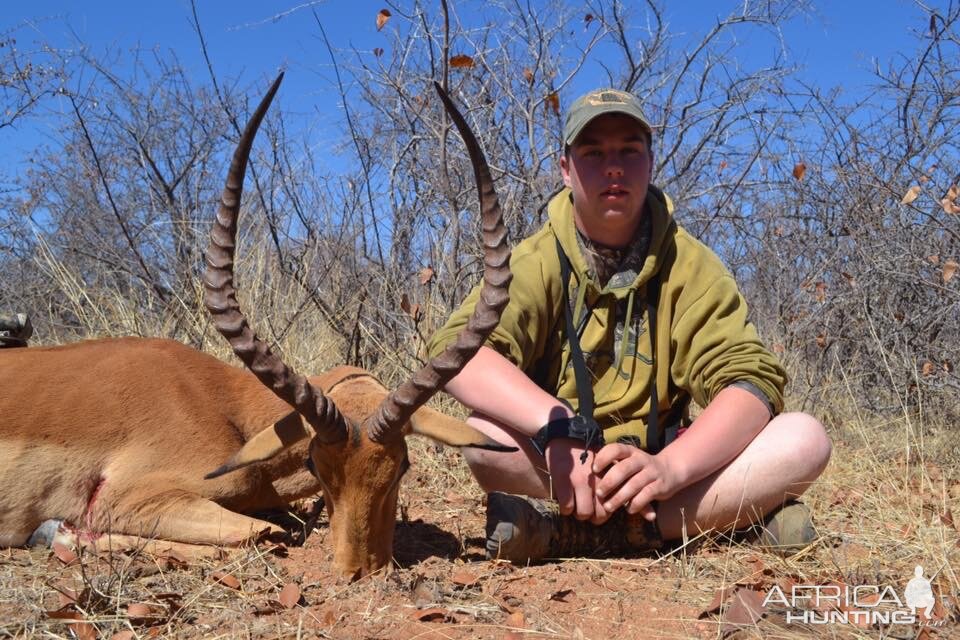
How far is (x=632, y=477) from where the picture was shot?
3.37m

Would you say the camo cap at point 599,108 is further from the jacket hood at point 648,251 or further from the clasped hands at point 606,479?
the clasped hands at point 606,479

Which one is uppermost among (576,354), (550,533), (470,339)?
(576,354)

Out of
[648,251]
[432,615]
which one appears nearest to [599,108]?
[648,251]

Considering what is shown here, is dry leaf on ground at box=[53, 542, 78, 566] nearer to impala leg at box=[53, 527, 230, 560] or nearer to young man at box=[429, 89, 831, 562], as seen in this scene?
impala leg at box=[53, 527, 230, 560]

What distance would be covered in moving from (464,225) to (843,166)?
3.45m

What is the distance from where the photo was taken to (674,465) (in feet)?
11.3

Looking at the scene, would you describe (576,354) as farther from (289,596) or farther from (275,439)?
(289,596)

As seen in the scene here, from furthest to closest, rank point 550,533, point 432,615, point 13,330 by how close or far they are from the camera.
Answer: point 13,330 < point 550,533 < point 432,615

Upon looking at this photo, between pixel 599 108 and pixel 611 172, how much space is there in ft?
0.95

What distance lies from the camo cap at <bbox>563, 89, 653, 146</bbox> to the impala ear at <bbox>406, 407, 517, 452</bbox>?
141 centimetres

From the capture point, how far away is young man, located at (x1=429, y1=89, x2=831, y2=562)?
11.6 ft

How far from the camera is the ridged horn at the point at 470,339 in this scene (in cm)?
325

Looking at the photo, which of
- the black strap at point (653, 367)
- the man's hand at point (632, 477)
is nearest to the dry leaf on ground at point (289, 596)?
the man's hand at point (632, 477)

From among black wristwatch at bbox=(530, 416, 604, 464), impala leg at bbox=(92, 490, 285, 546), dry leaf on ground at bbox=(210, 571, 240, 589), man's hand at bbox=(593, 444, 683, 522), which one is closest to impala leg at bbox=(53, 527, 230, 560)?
impala leg at bbox=(92, 490, 285, 546)
